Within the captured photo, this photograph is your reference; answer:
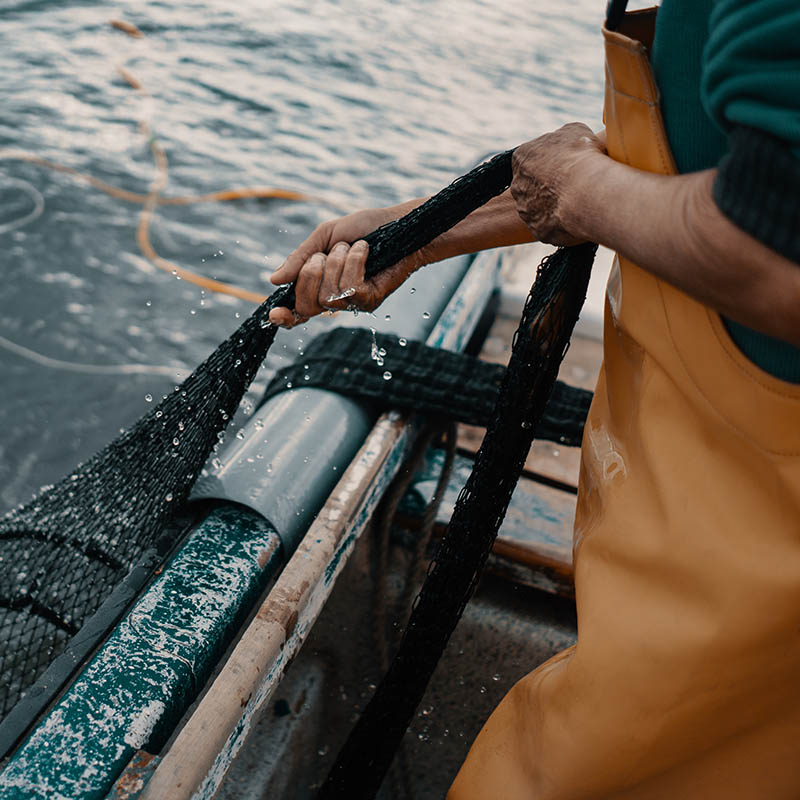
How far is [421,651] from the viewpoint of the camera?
143 cm

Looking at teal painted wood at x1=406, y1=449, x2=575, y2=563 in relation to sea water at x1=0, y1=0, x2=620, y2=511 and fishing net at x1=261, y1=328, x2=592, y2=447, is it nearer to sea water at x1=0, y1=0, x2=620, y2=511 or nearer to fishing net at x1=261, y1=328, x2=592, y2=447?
fishing net at x1=261, y1=328, x2=592, y2=447

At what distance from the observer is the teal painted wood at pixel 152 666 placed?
1087mm

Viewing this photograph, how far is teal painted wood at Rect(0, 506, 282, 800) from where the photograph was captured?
109cm

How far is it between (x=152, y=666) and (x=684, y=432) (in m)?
0.89

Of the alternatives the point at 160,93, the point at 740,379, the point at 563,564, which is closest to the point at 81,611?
the point at 563,564

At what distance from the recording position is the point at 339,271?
143cm

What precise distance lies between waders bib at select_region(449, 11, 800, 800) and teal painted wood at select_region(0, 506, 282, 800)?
0.55 meters

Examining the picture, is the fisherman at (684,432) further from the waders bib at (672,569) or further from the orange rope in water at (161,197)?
the orange rope in water at (161,197)

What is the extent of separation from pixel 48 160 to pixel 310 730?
429 centimetres

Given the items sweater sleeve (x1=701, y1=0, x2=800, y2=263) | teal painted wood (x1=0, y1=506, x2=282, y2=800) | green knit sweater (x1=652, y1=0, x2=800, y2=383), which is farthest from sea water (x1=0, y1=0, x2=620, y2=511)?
sweater sleeve (x1=701, y1=0, x2=800, y2=263)

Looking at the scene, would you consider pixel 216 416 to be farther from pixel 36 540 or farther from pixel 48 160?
pixel 48 160

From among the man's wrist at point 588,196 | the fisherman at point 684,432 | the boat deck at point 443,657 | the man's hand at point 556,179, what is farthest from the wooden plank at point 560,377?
the man's wrist at point 588,196

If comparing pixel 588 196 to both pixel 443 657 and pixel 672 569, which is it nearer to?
pixel 672 569

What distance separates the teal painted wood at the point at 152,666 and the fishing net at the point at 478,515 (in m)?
0.32
